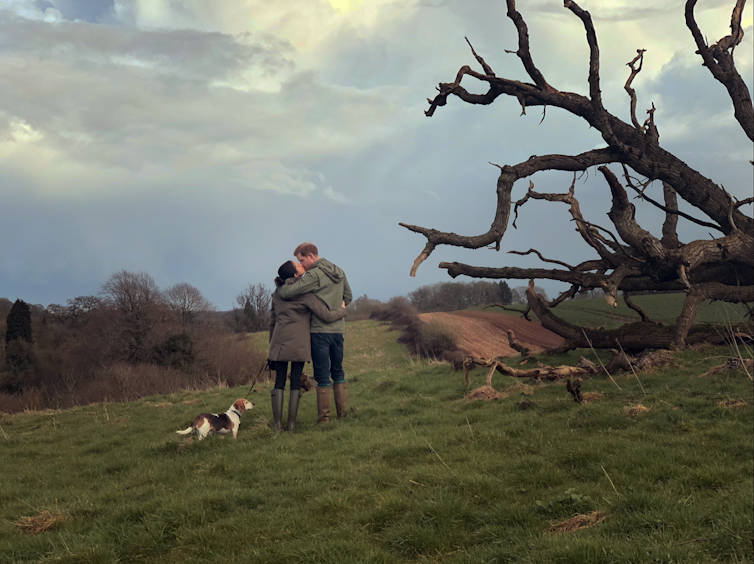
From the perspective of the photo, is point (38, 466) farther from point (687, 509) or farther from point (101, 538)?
point (687, 509)

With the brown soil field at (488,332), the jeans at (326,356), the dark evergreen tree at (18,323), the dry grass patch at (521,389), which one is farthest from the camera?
the dark evergreen tree at (18,323)

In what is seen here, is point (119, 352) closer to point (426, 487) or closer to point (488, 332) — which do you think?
point (488, 332)

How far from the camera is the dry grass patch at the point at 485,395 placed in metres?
8.66

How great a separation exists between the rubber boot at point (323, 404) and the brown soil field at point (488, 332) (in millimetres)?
20991

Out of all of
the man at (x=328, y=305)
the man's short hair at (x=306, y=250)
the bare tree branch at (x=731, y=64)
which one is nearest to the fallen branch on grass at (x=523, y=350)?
the man at (x=328, y=305)

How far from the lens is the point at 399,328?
35.2 m

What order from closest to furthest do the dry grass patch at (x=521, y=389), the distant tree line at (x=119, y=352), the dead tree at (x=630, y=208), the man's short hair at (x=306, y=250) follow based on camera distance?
the man's short hair at (x=306, y=250), the dry grass patch at (x=521, y=389), the dead tree at (x=630, y=208), the distant tree line at (x=119, y=352)

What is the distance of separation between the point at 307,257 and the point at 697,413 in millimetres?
5605

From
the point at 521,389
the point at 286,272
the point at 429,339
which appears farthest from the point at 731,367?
the point at 429,339

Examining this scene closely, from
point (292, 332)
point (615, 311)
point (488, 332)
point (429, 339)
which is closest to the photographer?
point (292, 332)

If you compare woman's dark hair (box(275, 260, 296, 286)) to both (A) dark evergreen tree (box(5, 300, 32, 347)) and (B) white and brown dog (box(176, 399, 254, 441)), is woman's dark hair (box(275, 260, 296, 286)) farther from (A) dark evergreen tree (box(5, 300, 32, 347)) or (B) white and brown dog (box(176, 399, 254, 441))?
(A) dark evergreen tree (box(5, 300, 32, 347))

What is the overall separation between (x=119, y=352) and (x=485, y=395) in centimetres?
3518

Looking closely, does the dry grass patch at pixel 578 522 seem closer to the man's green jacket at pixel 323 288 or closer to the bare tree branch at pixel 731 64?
the man's green jacket at pixel 323 288

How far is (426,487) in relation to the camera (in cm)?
469
